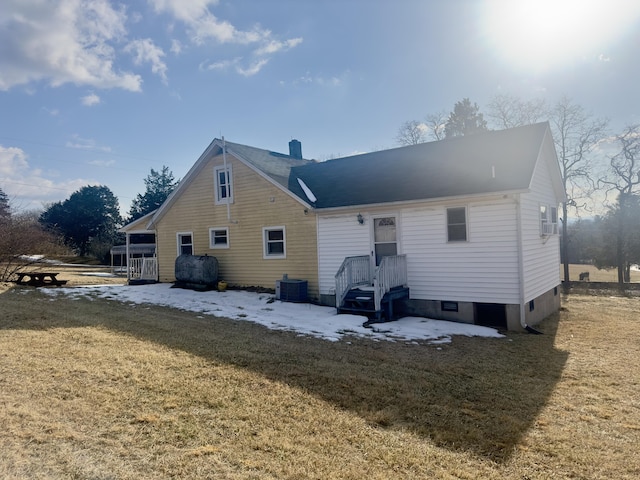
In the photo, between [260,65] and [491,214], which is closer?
[491,214]

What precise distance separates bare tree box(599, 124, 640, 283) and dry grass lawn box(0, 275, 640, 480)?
2204cm

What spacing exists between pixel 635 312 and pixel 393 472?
1423 centimetres

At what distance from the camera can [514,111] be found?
1107 inches

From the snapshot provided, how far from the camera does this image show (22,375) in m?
5.58

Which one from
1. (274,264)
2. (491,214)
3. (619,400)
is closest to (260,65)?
(274,264)

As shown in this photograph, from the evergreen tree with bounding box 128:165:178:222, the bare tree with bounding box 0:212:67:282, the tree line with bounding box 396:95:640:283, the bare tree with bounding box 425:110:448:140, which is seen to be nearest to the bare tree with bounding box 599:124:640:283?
the tree line with bounding box 396:95:640:283

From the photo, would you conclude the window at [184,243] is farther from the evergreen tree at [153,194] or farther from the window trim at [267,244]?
the evergreen tree at [153,194]

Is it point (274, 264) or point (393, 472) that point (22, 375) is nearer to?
point (393, 472)

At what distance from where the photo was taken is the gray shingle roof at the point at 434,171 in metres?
11.0

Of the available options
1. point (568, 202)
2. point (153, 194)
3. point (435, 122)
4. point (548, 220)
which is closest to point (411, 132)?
point (435, 122)

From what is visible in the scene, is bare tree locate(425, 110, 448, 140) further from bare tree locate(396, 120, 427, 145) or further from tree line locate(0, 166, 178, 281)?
tree line locate(0, 166, 178, 281)

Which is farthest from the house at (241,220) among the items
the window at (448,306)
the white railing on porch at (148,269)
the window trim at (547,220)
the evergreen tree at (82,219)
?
the evergreen tree at (82,219)

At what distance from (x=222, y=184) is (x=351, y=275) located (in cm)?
724

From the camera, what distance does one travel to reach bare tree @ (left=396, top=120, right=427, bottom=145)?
35438 mm
